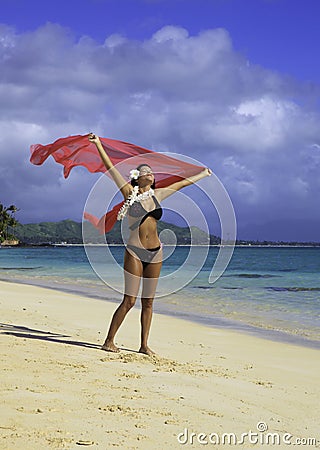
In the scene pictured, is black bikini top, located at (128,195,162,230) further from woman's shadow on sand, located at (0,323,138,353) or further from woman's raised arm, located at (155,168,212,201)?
woman's shadow on sand, located at (0,323,138,353)

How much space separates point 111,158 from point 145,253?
1.83 meters

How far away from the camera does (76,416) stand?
15.2ft

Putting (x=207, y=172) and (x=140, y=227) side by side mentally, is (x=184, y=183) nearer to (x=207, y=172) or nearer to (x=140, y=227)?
(x=207, y=172)

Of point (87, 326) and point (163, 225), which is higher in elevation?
point (163, 225)

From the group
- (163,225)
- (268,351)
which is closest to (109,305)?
(268,351)

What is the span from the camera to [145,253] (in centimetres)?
752

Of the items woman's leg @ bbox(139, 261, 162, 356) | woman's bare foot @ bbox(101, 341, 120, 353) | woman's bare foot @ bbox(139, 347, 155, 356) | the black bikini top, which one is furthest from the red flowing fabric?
woman's bare foot @ bbox(139, 347, 155, 356)

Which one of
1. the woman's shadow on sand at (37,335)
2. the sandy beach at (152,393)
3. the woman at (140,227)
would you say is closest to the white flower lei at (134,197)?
the woman at (140,227)

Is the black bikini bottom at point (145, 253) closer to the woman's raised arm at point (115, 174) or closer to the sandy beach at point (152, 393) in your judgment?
the woman's raised arm at point (115, 174)

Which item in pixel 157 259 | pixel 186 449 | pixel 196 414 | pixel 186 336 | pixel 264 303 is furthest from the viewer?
pixel 264 303

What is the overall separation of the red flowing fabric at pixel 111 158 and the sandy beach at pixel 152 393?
2100 mm

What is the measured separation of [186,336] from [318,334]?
3260 millimetres

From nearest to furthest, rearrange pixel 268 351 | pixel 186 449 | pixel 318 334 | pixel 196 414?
pixel 186 449, pixel 196 414, pixel 268 351, pixel 318 334

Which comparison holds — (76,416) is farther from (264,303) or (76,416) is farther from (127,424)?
(264,303)
